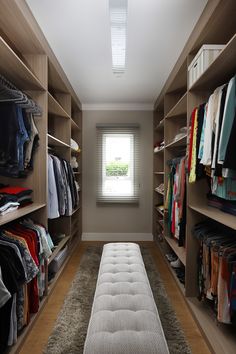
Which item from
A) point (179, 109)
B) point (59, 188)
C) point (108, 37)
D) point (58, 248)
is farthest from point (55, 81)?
point (58, 248)

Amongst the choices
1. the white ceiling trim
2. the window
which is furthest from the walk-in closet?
the window

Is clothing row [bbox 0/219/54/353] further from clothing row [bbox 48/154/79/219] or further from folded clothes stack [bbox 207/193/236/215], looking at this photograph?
folded clothes stack [bbox 207/193/236/215]

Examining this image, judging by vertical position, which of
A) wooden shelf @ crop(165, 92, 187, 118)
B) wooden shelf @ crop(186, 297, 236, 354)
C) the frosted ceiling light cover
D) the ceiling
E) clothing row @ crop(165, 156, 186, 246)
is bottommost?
wooden shelf @ crop(186, 297, 236, 354)

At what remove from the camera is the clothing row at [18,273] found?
1298mm

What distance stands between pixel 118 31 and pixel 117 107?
7.31 ft

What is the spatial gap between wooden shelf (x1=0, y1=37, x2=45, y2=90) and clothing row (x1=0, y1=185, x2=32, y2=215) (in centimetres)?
88

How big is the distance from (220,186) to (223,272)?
57 cm

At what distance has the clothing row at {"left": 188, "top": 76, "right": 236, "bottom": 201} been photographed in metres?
1.26

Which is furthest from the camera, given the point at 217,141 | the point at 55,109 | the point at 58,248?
the point at 55,109

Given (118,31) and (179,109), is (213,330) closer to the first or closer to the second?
(179,109)

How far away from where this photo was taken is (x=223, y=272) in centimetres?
145

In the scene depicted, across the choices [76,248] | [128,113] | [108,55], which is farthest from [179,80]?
[76,248]

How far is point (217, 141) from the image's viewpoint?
4.60 feet

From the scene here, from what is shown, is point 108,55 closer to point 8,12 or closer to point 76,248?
point 8,12
